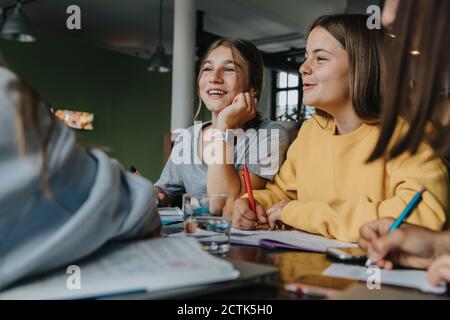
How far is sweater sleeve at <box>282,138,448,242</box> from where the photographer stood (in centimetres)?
92

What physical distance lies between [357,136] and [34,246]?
0.94 meters

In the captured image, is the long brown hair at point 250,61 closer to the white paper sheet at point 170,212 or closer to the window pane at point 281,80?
the white paper sheet at point 170,212

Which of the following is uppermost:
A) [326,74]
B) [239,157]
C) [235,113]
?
[326,74]

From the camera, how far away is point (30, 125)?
45 cm

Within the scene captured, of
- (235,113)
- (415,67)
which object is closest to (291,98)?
(235,113)

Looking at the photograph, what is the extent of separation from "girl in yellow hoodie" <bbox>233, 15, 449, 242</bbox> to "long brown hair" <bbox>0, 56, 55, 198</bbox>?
66cm

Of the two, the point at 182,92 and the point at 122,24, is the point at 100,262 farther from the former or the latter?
the point at 122,24

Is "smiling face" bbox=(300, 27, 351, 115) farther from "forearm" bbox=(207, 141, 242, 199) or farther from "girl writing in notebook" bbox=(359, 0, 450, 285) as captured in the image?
"girl writing in notebook" bbox=(359, 0, 450, 285)

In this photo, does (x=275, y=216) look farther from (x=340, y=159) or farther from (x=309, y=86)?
(x=309, y=86)

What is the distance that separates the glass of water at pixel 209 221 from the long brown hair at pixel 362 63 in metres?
0.55

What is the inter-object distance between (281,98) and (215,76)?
28.7 feet

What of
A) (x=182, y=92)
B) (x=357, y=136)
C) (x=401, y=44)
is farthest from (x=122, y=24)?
(x=401, y=44)

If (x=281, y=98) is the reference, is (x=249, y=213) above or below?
below

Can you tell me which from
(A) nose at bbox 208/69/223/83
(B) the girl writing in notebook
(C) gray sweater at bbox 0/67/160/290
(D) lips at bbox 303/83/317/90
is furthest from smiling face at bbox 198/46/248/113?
(C) gray sweater at bbox 0/67/160/290
